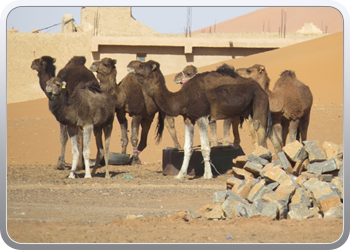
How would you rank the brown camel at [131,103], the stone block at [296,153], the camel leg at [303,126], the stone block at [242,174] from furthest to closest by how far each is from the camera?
the brown camel at [131,103] < the camel leg at [303,126] < the stone block at [296,153] < the stone block at [242,174]

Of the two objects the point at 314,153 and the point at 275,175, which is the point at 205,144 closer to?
the point at 314,153

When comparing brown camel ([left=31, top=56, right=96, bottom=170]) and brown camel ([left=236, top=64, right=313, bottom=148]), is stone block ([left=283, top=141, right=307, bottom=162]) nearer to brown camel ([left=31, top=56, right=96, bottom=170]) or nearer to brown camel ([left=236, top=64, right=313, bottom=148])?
brown camel ([left=236, top=64, right=313, bottom=148])

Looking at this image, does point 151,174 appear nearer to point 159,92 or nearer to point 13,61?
point 159,92

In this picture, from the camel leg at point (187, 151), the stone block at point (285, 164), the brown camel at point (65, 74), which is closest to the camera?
the stone block at point (285, 164)

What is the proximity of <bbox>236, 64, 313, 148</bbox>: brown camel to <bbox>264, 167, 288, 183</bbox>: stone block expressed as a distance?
19.2 ft

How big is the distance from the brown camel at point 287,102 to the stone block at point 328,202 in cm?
663

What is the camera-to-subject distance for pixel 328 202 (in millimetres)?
9969

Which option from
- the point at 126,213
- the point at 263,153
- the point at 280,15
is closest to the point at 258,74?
the point at 280,15

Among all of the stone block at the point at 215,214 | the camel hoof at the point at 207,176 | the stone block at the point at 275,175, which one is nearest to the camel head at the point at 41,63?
the camel hoof at the point at 207,176

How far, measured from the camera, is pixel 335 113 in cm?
2647

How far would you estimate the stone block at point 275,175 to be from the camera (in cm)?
1066

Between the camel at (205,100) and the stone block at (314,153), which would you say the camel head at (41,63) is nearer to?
the camel at (205,100)

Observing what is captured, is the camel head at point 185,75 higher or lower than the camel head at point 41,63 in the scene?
lower

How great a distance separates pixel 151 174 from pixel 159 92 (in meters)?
2.26
